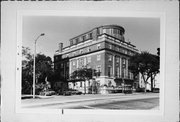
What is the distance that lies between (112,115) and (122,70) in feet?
1.83

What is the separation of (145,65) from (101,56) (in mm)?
565

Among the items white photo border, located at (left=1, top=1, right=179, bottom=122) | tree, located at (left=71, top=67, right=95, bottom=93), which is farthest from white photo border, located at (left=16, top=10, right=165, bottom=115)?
tree, located at (left=71, top=67, right=95, bottom=93)

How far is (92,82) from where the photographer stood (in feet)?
9.45

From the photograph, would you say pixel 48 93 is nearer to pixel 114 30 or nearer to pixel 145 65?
pixel 114 30

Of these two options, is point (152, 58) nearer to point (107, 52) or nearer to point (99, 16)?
point (107, 52)

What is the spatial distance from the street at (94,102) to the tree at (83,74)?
21cm

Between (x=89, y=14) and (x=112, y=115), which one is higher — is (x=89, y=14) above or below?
above

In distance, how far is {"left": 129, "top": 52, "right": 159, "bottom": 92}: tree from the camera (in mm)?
2842

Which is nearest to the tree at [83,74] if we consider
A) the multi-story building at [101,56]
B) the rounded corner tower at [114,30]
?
the multi-story building at [101,56]

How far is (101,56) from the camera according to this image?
9.48 feet

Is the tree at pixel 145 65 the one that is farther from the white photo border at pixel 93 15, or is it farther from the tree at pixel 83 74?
the tree at pixel 83 74

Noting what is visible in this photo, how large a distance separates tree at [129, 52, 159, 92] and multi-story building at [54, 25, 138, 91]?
0.23ft

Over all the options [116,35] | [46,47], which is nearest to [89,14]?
[116,35]

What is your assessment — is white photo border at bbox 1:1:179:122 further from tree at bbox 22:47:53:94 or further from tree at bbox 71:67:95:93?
tree at bbox 71:67:95:93
